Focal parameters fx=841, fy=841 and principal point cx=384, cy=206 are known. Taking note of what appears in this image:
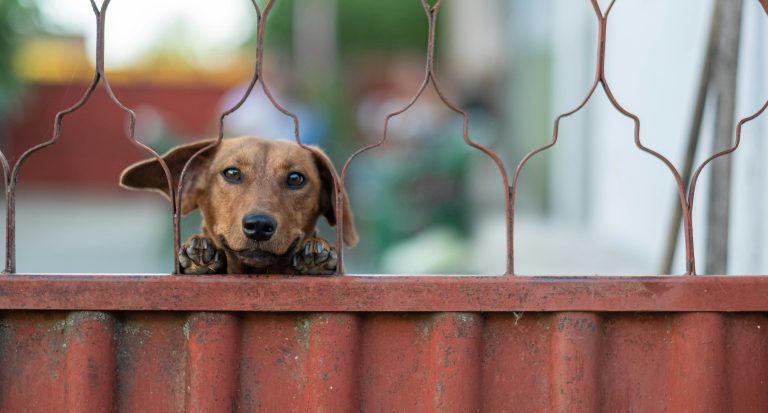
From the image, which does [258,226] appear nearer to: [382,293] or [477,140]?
[382,293]

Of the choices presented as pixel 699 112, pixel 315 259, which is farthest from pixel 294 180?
pixel 699 112

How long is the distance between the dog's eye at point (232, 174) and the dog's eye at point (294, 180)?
0.66 ft

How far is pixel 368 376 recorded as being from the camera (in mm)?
2592

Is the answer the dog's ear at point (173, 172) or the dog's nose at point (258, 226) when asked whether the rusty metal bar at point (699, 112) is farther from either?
the dog's ear at point (173, 172)

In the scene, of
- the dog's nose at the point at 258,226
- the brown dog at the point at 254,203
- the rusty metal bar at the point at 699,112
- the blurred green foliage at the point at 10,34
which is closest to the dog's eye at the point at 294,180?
the brown dog at the point at 254,203

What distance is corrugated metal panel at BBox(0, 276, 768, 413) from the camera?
2.52 metres

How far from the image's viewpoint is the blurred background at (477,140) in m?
5.06

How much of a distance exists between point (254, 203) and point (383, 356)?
0.90 meters

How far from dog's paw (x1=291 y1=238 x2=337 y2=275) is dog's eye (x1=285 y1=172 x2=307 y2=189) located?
58 cm

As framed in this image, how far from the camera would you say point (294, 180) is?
3541 mm

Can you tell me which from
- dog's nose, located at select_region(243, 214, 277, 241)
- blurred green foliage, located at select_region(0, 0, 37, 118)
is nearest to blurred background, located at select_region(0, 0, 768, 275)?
blurred green foliage, located at select_region(0, 0, 37, 118)

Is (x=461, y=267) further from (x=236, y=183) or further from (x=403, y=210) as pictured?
(x=236, y=183)

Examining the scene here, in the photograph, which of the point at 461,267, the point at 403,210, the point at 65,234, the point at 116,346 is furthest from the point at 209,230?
the point at 65,234

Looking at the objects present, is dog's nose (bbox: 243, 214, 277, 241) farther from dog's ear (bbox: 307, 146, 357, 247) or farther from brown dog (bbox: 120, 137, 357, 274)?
dog's ear (bbox: 307, 146, 357, 247)
